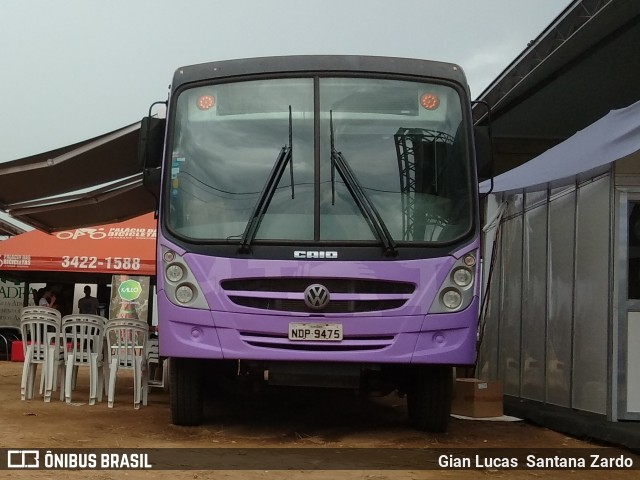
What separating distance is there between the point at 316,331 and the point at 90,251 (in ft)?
40.2

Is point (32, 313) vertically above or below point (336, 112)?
below

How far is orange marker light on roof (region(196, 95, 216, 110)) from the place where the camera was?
25.5 feet

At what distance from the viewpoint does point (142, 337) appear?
33.0 feet

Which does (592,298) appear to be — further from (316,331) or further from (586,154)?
(316,331)

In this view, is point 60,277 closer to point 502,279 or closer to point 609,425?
point 502,279

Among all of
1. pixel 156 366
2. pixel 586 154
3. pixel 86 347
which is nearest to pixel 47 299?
pixel 156 366

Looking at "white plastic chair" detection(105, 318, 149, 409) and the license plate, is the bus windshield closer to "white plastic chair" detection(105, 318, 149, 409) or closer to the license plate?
the license plate

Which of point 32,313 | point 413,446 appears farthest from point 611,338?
point 32,313

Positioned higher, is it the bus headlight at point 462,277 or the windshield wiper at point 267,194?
the windshield wiper at point 267,194

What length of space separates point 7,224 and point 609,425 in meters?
21.9

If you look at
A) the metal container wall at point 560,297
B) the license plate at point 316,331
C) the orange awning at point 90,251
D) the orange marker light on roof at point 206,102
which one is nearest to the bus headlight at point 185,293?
the license plate at point 316,331

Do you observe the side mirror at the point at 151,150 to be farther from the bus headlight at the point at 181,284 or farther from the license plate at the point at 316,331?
the license plate at the point at 316,331

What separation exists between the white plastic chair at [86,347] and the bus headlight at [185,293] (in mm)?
2967

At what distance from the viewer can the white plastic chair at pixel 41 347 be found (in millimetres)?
10086
